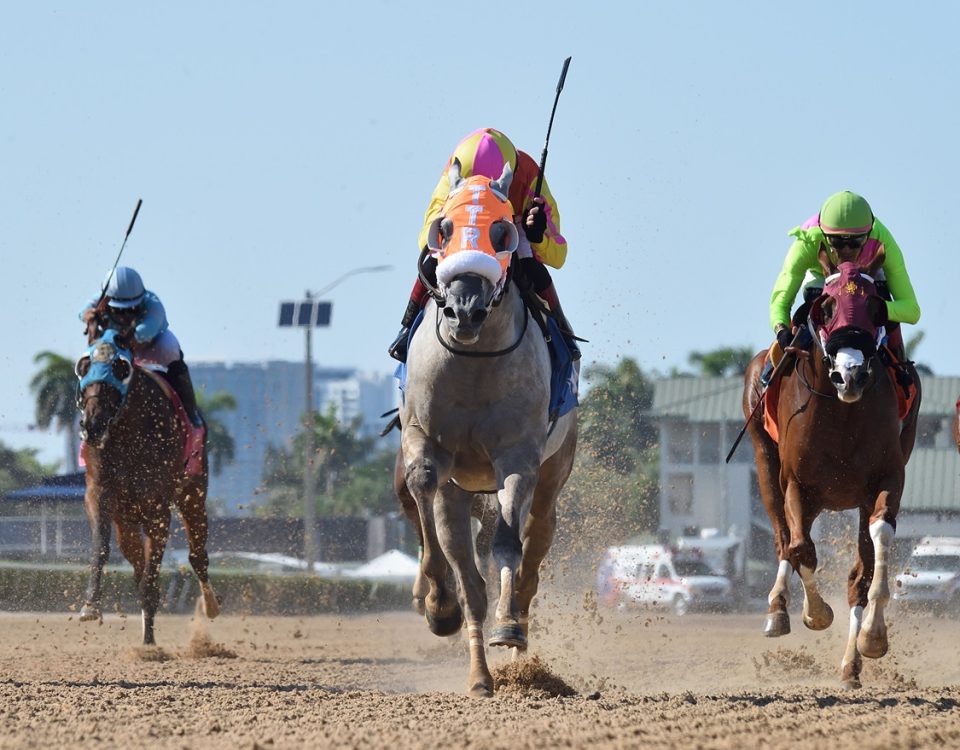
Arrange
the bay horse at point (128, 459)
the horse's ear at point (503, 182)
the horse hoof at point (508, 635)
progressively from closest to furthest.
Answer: the horse hoof at point (508, 635) → the horse's ear at point (503, 182) → the bay horse at point (128, 459)

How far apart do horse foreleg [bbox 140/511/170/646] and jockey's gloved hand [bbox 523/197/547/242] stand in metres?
5.03

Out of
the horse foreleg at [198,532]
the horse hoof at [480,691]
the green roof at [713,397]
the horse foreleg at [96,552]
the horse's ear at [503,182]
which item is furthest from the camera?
the green roof at [713,397]

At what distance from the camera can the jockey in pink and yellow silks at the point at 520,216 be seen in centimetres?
1042

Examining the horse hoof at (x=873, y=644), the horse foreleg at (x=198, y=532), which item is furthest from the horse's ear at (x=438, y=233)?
the horse foreleg at (x=198, y=532)

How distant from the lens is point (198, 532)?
15805 mm

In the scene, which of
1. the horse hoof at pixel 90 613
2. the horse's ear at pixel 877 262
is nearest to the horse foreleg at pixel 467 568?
the horse's ear at pixel 877 262

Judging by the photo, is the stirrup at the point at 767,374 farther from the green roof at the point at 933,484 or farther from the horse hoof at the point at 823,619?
the green roof at the point at 933,484

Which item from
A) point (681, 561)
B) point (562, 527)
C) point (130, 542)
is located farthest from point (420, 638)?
point (681, 561)

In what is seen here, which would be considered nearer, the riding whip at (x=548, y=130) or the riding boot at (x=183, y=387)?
the riding whip at (x=548, y=130)

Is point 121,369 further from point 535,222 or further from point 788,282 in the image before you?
point 788,282

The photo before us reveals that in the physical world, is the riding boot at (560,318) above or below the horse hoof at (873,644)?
above

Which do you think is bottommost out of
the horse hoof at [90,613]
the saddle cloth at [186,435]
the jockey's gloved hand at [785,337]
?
the horse hoof at [90,613]

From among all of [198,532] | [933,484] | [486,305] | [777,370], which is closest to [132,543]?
[198,532]

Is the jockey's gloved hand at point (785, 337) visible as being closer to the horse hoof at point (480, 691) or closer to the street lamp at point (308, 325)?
the horse hoof at point (480, 691)
